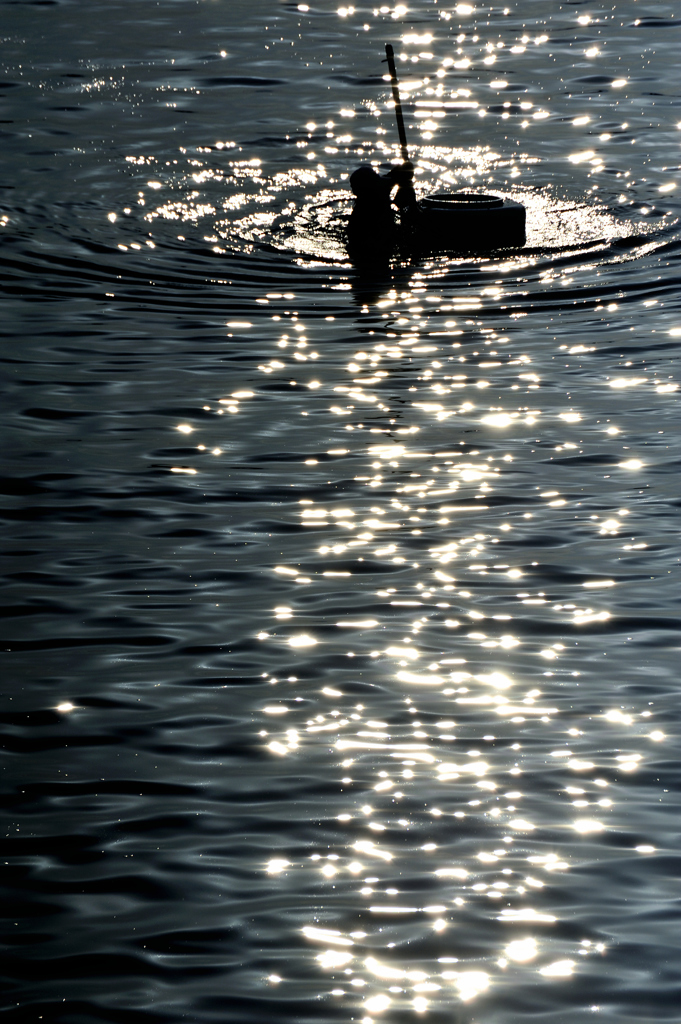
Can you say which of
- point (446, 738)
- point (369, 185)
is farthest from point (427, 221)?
point (446, 738)

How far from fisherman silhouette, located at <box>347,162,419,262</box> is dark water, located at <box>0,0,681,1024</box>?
0.31 meters

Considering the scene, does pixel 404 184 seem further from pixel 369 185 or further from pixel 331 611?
pixel 331 611

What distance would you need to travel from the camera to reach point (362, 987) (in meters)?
5.75

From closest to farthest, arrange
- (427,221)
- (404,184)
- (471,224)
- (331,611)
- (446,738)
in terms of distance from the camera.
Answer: (446,738) < (331,611) < (471,224) < (404,184) < (427,221)

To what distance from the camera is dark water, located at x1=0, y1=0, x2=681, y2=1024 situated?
19.8ft

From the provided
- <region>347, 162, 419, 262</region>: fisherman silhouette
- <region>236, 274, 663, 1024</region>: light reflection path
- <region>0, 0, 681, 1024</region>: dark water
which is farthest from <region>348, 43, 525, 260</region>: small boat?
<region>236, 274, 663, 1024</region>: light reflection path

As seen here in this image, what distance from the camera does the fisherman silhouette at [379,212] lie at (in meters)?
17.5

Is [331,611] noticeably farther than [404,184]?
No

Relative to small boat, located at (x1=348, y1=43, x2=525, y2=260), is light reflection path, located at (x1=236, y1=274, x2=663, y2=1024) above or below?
below

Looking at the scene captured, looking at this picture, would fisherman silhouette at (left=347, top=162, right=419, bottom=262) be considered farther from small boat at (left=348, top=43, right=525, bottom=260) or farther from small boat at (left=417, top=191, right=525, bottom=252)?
small boat at (left=417, top=191, right=525, bottom=252)

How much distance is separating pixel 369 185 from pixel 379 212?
1.25 ft

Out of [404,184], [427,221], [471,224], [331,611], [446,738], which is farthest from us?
[427,221]

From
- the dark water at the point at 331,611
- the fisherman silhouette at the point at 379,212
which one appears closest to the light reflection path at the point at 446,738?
the dark water at the point at 331,611

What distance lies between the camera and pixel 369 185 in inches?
690
